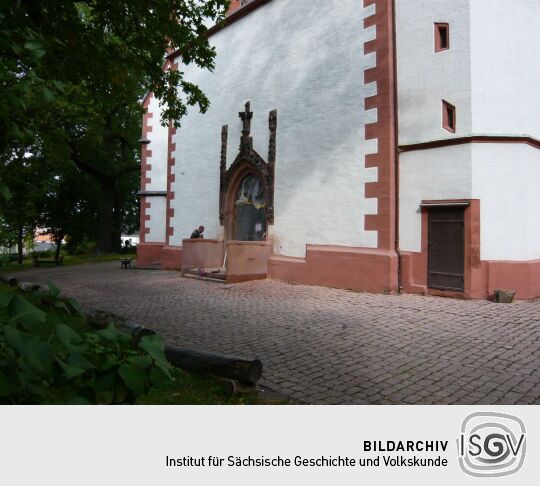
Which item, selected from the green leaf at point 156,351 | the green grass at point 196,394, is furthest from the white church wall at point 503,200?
the green leaf at point 156,351

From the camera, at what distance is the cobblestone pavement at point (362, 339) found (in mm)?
3455

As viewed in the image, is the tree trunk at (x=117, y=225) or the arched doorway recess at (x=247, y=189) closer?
the arched doorway recess at (x=247, y=189)

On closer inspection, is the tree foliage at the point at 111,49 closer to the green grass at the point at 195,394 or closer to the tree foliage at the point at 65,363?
the tree foliage at the point at 65,363

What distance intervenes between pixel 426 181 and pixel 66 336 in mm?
8326

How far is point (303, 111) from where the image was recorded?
1084cm

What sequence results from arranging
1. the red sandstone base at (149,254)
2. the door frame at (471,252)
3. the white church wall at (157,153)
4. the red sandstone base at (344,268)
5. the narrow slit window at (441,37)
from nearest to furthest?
the door frame at (471,252)
the narrow slit window at (441,37)
the red sandstone base at (344,268)
the red sandstone base at (149,254)
the white church wall at (157,153)

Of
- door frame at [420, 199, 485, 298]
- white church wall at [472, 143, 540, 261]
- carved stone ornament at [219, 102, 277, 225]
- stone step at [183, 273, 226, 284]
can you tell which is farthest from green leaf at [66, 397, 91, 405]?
carved stone ornament at [219, 102, 277, 225]

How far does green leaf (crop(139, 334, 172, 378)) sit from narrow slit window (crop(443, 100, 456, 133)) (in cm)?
830

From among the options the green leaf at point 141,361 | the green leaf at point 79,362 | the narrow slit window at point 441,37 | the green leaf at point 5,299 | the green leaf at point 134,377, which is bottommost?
the green leaf at point 134,377

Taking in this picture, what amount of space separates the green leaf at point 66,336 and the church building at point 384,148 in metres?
7.74

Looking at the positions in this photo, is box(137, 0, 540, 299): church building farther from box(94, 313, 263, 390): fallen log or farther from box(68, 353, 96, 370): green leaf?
box(68, 353, 96, 370): green leaf

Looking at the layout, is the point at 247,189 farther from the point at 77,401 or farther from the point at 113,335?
the point at 77,401
